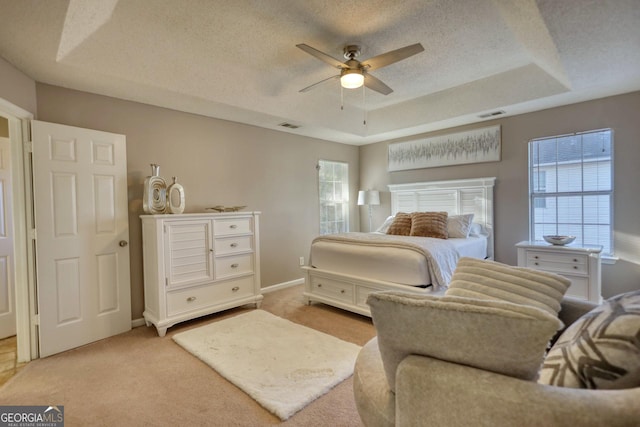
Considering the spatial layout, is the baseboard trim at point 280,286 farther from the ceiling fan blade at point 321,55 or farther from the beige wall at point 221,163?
the ceiling fan blade at point 321,55

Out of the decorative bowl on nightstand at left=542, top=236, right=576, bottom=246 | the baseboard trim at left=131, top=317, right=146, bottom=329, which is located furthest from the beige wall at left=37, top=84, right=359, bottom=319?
the decorative bowl on nightstand at left=542, top=236, right=576, bottom=246

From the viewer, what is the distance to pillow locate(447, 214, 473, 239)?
12.5 ft

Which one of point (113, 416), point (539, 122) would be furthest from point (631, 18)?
point (113, 416)

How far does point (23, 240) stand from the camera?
98.8 inches

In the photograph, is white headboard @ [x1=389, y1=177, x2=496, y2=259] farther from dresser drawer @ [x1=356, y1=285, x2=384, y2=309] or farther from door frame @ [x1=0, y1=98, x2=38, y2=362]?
door frame @ [x1=0, y1=98, x2=38, y2=362]

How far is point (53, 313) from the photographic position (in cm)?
260

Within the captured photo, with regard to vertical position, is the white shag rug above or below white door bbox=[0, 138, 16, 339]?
below

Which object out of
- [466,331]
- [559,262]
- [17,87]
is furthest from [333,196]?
[466,331]

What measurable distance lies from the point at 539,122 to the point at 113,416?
507cm

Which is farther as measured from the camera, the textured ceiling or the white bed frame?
the white bed frame

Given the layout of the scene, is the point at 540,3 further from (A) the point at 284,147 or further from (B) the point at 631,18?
(A) the point at 284,147

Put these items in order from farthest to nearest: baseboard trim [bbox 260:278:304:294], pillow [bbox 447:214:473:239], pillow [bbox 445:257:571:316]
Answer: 1. baseboard trim [bbox 260:278:304:294]
2. pillow [bbox 447:214:473:239]
3. pillow [bbox 445:257:571:316]

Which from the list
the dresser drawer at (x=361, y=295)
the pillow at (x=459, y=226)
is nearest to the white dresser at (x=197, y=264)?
the dresser drawer at (x=361, y=295)

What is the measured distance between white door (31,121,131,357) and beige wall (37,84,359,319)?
21cm
